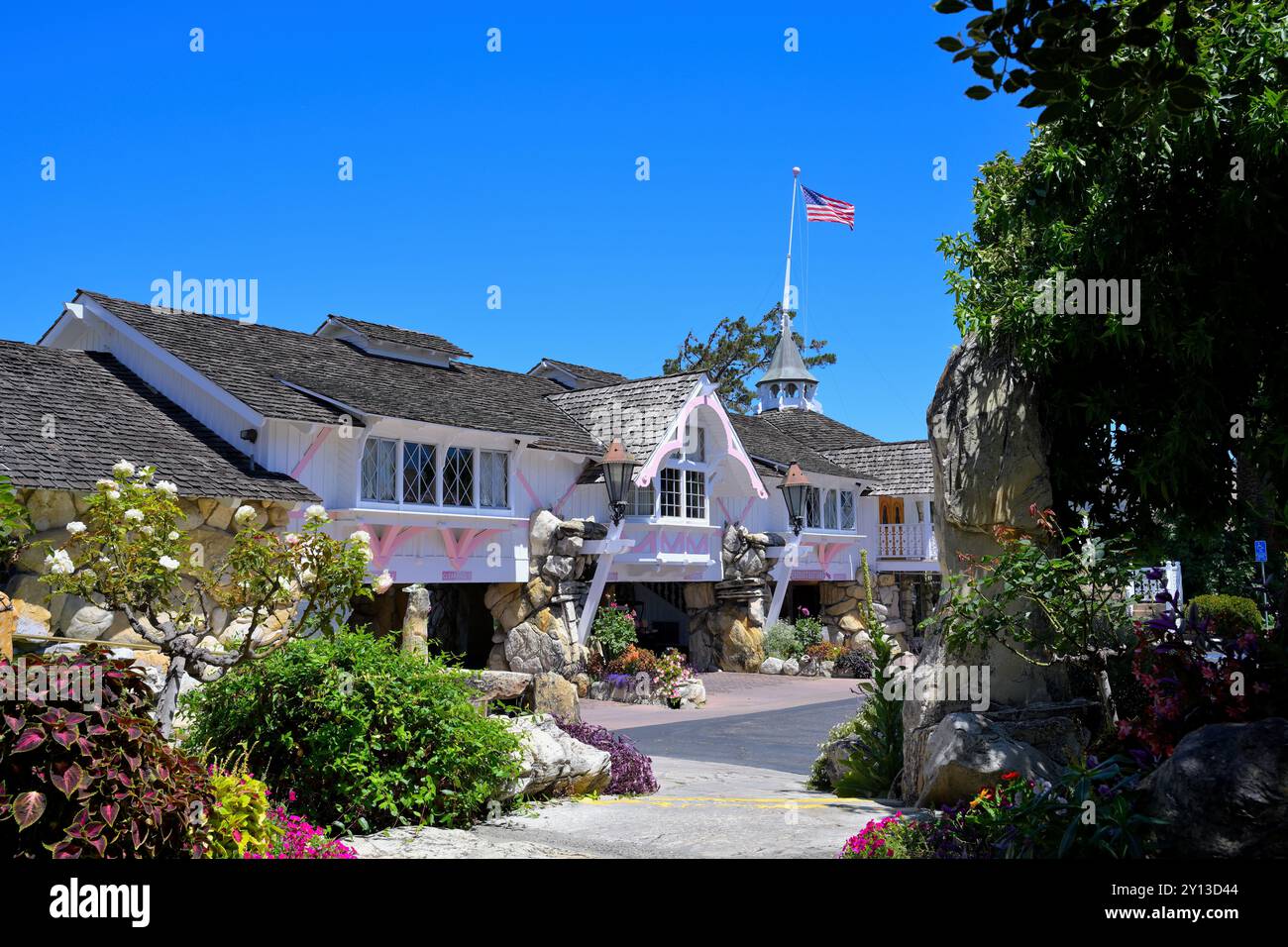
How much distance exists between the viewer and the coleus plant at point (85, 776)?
4.74 m

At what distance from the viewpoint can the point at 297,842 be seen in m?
6.56

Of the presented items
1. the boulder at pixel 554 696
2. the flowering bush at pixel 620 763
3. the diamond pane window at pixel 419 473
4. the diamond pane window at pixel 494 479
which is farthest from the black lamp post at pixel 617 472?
the flowering bush at pixel 620 763

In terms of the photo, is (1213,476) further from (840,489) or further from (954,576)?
(840,489)

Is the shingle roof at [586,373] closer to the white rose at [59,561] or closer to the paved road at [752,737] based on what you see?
the paved road at [752,737]

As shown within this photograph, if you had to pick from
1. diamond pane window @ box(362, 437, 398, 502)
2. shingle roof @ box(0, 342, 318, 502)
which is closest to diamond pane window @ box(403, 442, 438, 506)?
diamond pane window @ box(362, 437, 398, 502)

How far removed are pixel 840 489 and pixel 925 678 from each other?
75.8 feet

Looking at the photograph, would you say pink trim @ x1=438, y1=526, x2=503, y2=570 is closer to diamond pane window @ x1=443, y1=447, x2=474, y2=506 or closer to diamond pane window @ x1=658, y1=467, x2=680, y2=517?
diamond pane window @ x1=443, y1=447, x2=474, y2=506

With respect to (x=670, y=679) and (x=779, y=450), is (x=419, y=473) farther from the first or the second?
(x=779, y=450)

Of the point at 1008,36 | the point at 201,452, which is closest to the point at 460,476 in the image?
the point at 201,452

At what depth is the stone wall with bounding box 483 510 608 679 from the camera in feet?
77.3

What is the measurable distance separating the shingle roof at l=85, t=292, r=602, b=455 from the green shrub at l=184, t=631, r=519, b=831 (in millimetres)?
10548

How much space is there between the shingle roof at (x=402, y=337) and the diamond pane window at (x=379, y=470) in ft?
16.8

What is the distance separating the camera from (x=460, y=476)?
2186 centimetres

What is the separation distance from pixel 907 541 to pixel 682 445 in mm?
11137
